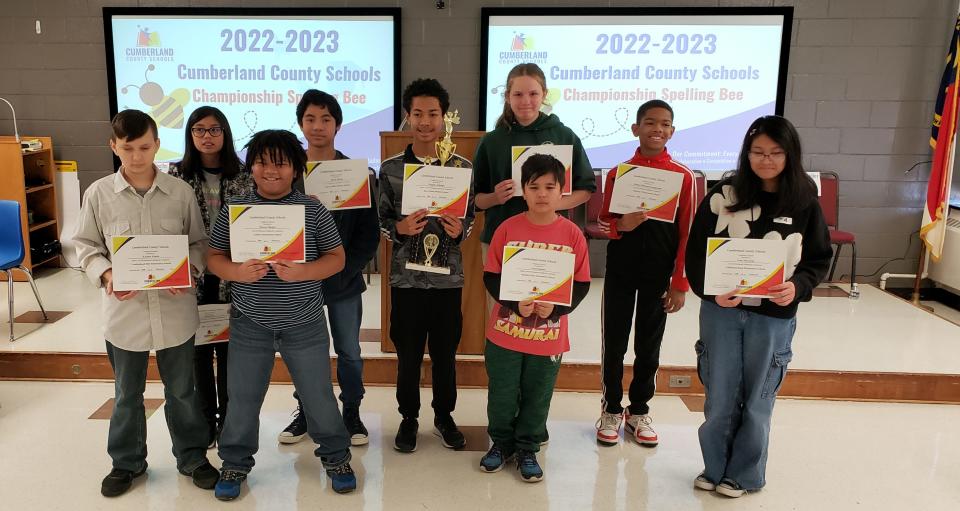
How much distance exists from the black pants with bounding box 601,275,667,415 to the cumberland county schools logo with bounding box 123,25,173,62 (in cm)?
407

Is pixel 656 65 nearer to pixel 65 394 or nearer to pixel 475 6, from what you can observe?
pixel 475 6

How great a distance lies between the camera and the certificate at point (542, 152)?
254 centimetres

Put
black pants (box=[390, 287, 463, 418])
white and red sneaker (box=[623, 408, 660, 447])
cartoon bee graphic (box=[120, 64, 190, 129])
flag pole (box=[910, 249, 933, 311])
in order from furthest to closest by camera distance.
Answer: cartoon bee graphic (box=[120, 64, 190, 129]) < flag pole (box=[910, 249, 933, 311]) < white and red sneaker (box=[623, 408, 660, 447]) < black pants (box=[390, 287, 463, 418])

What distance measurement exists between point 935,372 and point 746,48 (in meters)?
2.73

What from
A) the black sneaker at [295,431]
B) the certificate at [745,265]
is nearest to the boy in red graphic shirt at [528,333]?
the certificate at [745,265]

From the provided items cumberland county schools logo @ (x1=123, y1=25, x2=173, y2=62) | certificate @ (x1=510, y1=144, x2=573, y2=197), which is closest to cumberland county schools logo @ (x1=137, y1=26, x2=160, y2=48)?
cumberland county schools logo @ (x1=123, y1=25, x2=173, y2=62)

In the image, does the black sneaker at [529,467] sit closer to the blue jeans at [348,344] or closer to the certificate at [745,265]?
the blue jeans at [348,344]

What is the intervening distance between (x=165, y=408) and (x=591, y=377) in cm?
197

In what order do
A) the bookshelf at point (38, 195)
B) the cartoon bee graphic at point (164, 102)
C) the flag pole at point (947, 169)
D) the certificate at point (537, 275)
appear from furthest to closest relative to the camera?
the cartoon bee graphic at point (164, 102)
the bookshelf at point (38, 195)
the flag pole at point (947, 169)
the certificate at point (537, 275)

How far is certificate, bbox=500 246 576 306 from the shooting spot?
2.23m

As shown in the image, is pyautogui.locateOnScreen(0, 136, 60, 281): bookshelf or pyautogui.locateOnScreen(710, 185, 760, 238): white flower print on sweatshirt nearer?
pyautogui.locateOnScreen(710, 185, 760, 238): white flower print on sweatshirt

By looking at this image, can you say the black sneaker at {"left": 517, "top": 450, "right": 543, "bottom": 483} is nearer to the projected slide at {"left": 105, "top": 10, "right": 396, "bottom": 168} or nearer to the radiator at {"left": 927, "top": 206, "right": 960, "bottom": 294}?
the projected slide at {"left": 105, "top": 10, "right": 396, "bottom": 168}

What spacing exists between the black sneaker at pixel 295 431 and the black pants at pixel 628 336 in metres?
1.28

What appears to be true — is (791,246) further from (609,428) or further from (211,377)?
(211,377)
